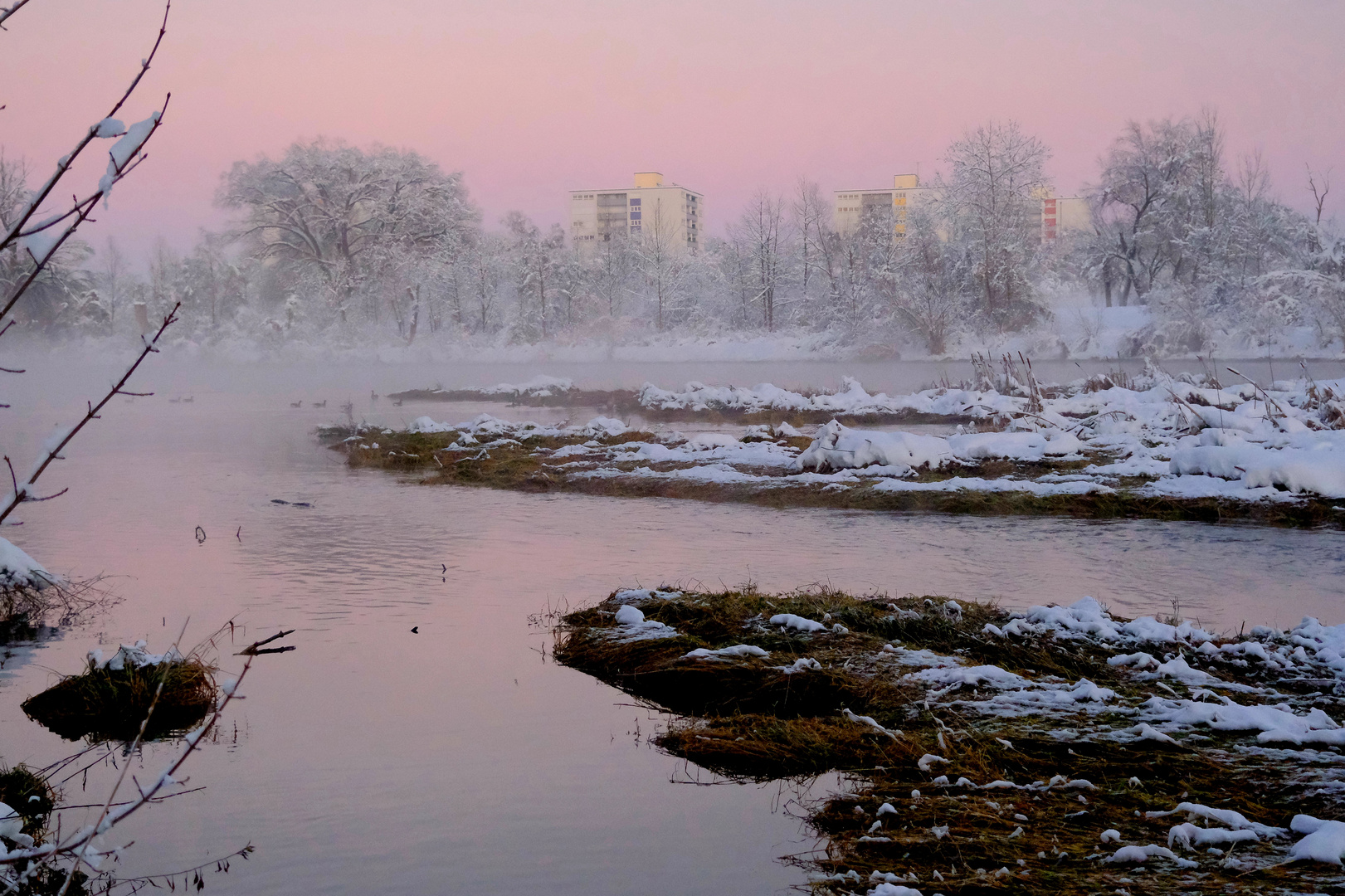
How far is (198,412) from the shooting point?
37.6 metres

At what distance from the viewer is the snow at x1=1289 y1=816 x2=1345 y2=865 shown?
3.96 m

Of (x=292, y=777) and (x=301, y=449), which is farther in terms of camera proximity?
(x=301, y=449)

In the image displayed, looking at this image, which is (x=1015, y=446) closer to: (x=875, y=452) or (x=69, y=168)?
(x=875, y=452)

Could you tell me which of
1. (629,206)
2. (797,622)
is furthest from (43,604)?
(629,206)

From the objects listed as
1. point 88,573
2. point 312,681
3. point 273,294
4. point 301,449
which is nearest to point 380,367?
point 273,294

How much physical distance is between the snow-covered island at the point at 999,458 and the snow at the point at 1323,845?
10.2m

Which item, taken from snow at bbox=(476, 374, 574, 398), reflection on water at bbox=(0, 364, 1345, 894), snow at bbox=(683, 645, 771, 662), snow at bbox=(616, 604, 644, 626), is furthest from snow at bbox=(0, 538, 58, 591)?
snow at bbox=(476, 374, 574, 398)

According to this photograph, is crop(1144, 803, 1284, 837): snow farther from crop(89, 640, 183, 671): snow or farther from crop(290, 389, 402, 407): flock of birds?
crop(290, 389, 402, 407): flock of birds

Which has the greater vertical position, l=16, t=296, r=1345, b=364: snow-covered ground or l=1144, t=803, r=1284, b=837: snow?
l=16, t=296, r=1345, b=364: snow-covered ground

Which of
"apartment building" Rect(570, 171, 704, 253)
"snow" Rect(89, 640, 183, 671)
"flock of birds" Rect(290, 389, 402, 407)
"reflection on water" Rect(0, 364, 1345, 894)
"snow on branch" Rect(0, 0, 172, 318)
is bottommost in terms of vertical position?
"reflection on water" Rect(0, 364, 1345, 894)

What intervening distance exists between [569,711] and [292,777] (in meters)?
1.67

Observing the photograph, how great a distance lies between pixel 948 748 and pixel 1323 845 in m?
1.65

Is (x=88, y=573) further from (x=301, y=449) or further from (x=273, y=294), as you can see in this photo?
(x=273, y=294)

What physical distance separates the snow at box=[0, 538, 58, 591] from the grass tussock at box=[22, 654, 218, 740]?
252 centimetres
